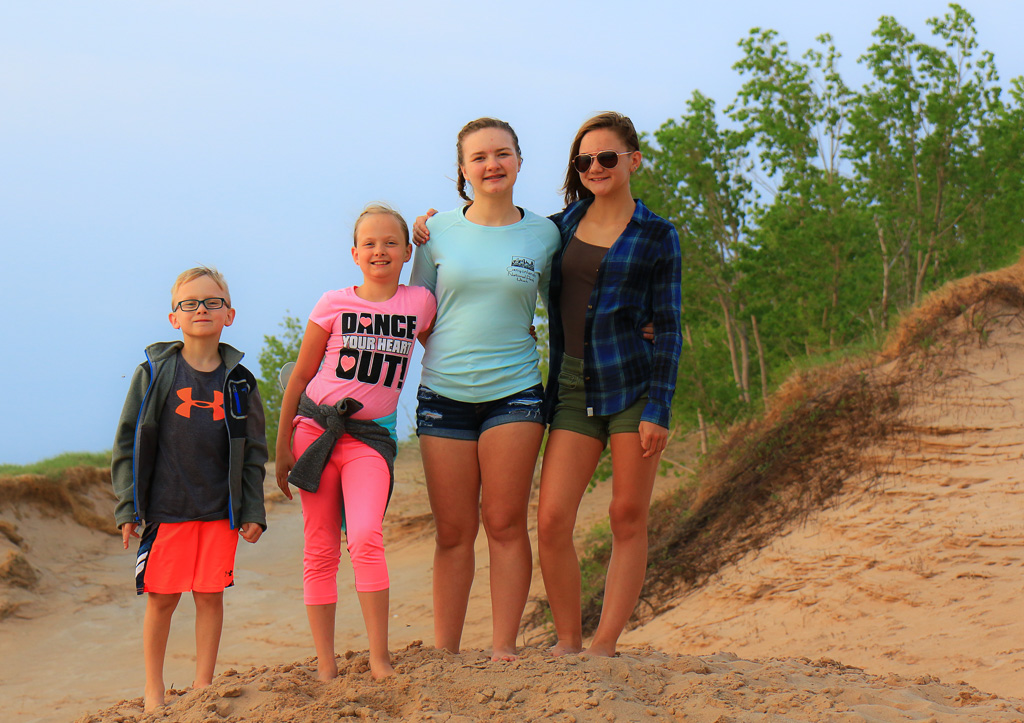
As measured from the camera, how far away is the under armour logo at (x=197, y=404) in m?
3.56

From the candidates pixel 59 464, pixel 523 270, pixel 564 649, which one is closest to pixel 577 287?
pixel 523 270

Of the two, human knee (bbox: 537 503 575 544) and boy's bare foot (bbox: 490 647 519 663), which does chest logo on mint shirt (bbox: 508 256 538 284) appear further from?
boy's bare foot (bbox: 490 647 519 663)

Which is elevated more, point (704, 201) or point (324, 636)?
point (704, 201)

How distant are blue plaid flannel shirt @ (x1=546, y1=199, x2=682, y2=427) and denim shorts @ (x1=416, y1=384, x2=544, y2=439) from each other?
0.78 feet

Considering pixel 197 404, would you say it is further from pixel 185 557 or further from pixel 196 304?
pixel 185 557

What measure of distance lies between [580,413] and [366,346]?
94 cm

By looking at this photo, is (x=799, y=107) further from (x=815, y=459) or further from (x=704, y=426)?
(x=815, y=459)

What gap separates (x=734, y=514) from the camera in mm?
8812

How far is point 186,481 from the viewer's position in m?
3.53

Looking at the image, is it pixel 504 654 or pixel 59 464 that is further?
pixel 59 464

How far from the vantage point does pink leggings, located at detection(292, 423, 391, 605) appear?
3143mm

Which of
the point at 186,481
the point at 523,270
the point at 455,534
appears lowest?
the point at 455,534

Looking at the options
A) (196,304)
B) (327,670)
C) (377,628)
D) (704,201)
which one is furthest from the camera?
(704,201)

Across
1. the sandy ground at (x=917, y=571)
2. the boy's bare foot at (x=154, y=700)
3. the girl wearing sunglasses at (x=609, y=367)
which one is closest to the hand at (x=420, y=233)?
the girl wearing sunglasses at (x=609, y=367)
